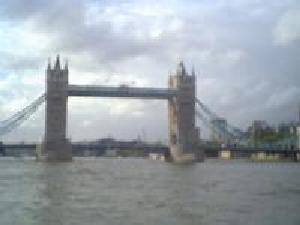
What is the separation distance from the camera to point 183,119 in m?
96.1

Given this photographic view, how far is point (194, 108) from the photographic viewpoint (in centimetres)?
9775

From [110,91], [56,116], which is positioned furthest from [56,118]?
[110,91]

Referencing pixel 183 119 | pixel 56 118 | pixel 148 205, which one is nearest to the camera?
pixel 148 205

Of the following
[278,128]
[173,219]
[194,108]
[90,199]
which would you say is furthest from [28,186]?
[278,128]

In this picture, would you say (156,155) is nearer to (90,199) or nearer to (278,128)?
(278,128)

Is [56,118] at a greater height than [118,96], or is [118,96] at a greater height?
[118,96]

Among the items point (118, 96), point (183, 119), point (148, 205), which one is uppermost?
point (118, 96)

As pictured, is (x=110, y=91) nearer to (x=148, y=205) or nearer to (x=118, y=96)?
(x=118, y=96)

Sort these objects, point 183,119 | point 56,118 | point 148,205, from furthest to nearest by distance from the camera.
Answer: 1. point 183,119
2. point 56,118
3. point 148,205

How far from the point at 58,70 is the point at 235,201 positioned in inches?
2906

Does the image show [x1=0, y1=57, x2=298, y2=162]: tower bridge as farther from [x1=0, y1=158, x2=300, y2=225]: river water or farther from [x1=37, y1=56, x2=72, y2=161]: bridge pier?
[x1=0, y1=158, x2=300, y2=225]: river water

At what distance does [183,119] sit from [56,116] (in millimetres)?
18141

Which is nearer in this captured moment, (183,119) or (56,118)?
(56,118)

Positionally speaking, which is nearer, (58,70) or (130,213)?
(130,213)
